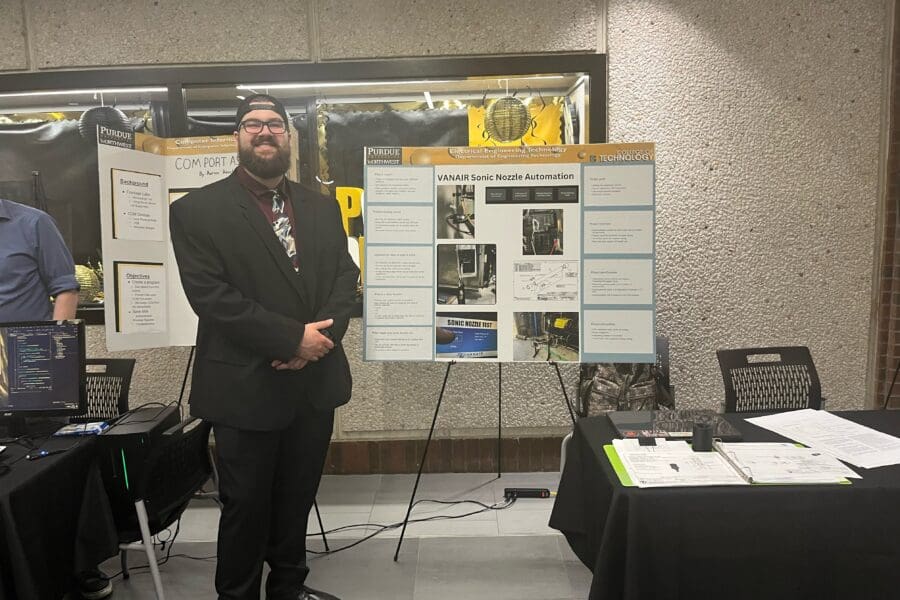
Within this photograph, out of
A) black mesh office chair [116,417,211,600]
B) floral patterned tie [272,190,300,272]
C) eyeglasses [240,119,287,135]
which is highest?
eyeglasses [240,119,287,135]

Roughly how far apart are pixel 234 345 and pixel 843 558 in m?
1.73

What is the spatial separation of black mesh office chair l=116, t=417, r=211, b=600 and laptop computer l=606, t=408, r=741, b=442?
1.43 metres

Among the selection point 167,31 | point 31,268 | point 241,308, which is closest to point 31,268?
point 31,268

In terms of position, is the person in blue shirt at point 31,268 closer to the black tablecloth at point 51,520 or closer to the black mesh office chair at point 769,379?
the black tablecloth at point 51,520

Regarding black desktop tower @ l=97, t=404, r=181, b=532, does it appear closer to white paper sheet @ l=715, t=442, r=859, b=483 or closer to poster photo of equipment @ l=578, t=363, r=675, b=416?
white paper sheet @ l=715, t=442, r=859, b=483

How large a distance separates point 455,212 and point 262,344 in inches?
37.0

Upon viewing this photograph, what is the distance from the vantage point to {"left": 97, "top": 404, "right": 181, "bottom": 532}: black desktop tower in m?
1.88

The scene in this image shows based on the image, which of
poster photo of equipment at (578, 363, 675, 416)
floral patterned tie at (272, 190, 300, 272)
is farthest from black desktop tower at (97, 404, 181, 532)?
poster photo of equipment at (578, 363, 675, 416)

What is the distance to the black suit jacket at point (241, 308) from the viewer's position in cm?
177

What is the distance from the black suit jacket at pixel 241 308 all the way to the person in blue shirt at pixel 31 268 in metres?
0.99

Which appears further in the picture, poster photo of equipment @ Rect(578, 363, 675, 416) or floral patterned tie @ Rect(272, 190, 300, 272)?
poster photo of equipment @ Rect(578, 363, 675, 416)

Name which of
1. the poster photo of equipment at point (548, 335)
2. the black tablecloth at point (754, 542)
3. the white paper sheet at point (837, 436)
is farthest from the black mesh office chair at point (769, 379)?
the black tablecloth at point (754, 542)

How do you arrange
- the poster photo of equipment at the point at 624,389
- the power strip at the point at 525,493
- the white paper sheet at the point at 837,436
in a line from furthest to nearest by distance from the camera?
the power strip at the point at 525,493
the poster photo of equipment at the point at 624,389
the white paper sheet at the point at 837,436

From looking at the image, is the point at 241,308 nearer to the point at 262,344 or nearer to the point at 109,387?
the point at 262,344
